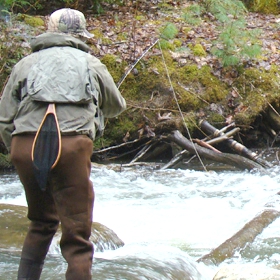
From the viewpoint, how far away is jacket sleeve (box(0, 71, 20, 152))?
132 inches

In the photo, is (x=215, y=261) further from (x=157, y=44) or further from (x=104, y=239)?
(x=157, y=44)

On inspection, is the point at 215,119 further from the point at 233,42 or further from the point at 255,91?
the point at 233,42

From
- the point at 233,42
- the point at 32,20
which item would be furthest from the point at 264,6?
the point at 32,20

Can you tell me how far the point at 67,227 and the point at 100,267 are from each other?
3.98ft

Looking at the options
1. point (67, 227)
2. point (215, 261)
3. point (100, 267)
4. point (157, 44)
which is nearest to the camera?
point (67, 227)

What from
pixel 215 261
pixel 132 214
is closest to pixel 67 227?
pixel 215 261

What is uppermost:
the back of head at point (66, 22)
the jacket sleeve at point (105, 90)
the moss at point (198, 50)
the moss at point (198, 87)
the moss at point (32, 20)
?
the back of head at point (66, 22)

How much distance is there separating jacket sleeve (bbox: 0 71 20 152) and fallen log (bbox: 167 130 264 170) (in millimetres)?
5679

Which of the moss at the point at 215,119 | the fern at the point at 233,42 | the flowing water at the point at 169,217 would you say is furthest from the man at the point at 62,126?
the fern at the point at 233,42

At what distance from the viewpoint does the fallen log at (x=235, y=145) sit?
884 centimetres

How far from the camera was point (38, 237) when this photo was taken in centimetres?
340

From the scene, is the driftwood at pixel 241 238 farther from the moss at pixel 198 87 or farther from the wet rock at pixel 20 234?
the moss at pixel 198 87

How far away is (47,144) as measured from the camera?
3107 millimetres

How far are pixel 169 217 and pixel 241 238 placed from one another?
54.9 inches
